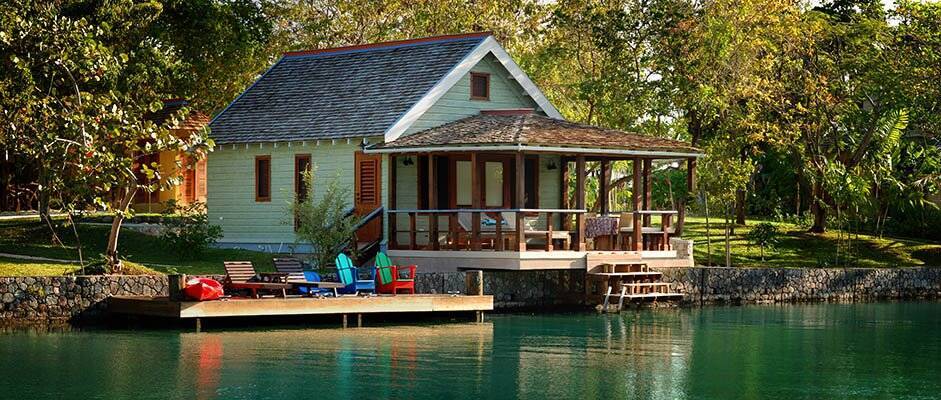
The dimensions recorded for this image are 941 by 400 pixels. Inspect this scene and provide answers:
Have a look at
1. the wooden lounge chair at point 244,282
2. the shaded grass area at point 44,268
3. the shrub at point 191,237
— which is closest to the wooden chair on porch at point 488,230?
the wooden lounge chair at point 244,282

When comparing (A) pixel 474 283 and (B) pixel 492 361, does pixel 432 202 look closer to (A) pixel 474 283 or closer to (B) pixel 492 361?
(A) pixel 474 283

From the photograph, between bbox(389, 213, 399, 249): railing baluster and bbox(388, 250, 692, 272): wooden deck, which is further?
bbox(389, 213, 399, 249): railing baluster

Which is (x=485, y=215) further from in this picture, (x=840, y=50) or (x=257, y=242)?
(x=840, y=50)

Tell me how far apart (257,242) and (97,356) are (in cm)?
1599

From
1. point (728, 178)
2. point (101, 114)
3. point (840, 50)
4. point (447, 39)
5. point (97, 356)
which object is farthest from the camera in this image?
point (840, 50)

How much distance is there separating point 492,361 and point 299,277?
23.6ft

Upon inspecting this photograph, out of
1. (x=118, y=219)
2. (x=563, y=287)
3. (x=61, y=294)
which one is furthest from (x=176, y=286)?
(x=563, y=287)

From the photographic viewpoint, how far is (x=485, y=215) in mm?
36562

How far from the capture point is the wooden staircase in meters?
35.4

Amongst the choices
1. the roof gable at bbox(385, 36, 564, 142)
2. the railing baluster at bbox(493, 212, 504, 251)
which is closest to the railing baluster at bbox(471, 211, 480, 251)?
the railing baluster at bbox(493, 212, 504, 251)

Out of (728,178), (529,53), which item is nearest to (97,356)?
(728,178)

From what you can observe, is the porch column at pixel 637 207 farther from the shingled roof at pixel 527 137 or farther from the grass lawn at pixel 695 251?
the grass lawn at pixel 695 251

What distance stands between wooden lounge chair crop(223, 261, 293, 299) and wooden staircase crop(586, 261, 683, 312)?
860 centimetres

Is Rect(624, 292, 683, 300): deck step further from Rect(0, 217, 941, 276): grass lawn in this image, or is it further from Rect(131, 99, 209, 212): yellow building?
Rect(131, 99, 209, 212): yellow building
